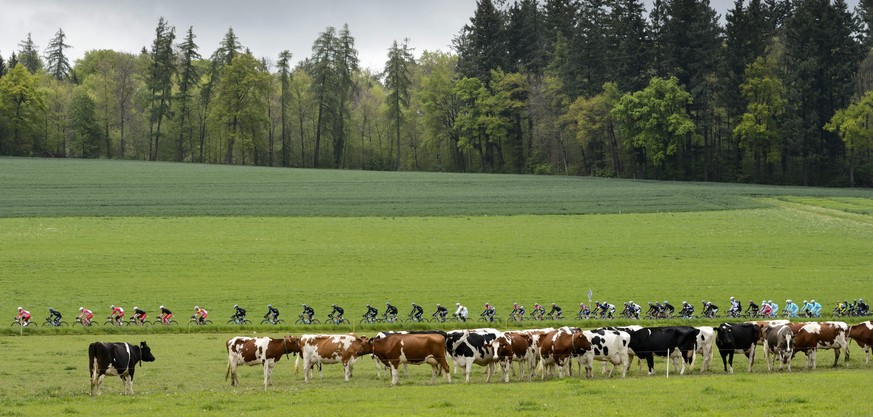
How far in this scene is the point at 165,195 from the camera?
8600 cm

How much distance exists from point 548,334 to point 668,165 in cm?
9342

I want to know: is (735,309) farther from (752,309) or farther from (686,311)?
(686,311)

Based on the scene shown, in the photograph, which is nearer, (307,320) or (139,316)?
(139,316)

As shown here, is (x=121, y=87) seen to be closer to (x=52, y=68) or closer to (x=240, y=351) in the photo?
(x=52, y=68)

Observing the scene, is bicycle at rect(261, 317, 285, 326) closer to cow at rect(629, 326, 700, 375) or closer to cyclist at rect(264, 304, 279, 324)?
cyclist at rect(264, 304, 279, 324)

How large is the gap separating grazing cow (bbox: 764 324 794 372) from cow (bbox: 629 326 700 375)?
7.81 feet

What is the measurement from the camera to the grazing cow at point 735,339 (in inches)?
1125

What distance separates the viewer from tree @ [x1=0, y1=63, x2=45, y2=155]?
5074 inches

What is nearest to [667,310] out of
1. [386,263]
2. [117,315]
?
[386,263]

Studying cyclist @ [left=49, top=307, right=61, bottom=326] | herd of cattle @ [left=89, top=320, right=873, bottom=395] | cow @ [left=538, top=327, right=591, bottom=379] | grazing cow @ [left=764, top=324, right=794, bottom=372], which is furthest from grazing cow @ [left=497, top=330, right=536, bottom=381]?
cyclist @ [left=49, top=307, right=61, bottom=326]

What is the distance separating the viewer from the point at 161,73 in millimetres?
136125

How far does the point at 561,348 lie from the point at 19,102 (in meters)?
122

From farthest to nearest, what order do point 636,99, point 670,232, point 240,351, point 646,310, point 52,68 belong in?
point 52,68
point 636,99
point 670,232
point 646,310
point 240,351

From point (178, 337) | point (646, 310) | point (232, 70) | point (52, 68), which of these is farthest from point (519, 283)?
point (52, 68)
